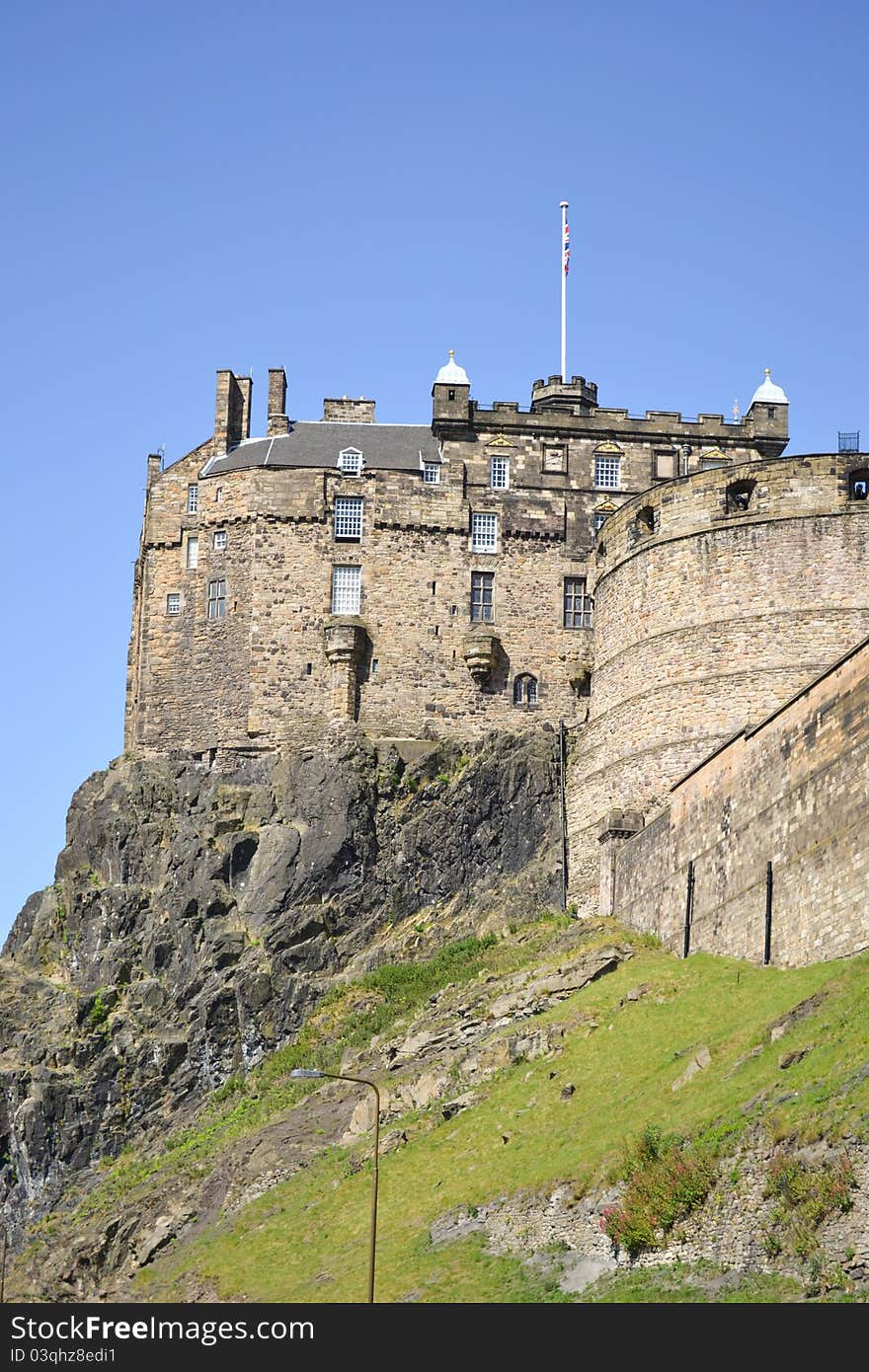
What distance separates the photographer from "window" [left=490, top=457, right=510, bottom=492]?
7431 cm

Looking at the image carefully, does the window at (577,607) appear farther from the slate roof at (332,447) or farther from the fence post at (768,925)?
the fence post at (768,925)

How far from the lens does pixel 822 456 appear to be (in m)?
61.8

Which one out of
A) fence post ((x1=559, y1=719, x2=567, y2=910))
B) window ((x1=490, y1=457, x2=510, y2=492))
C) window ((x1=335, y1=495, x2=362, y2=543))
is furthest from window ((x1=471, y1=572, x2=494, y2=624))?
fence post ((x1=559, y1=719, x2=567, y2=910))

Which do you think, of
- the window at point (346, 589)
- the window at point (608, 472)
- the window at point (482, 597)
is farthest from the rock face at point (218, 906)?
the window at point (608, 472)

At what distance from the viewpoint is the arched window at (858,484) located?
61656mm

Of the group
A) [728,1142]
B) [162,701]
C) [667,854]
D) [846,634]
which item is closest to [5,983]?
[162,701]

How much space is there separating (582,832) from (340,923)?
7.94m

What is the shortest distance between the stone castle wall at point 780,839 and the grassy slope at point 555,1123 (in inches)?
36.0

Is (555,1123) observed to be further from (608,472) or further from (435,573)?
(608,472)

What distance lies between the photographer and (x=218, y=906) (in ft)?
223

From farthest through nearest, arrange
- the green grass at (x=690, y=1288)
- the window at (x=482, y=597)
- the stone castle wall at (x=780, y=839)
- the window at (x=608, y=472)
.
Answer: the window at (x=608, y=472), the window at (x=482, y=597), the stone castle wall at (x=780, y=839), the green grass at (x=690, y=1288)

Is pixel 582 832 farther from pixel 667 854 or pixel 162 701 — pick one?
pixel 162 701

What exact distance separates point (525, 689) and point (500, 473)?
793 cm

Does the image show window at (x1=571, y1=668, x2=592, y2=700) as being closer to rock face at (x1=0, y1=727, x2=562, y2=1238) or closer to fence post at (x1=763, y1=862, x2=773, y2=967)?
rock face at (x1=0, y1=727, x2=562, y2=1238)
